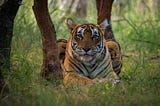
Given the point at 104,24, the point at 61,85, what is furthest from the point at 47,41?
the point at 104,24

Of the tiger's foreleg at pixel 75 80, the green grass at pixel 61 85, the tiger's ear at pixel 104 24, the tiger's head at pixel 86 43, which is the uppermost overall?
the tiger's ear at pixel 104 24

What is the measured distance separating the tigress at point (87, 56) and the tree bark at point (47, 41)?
18cm

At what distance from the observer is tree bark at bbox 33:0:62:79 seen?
649 centimetres

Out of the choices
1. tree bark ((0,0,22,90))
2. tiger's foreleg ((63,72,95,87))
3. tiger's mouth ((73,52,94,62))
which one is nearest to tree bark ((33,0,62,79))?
tiger's foreleg ((63,72,95,87))

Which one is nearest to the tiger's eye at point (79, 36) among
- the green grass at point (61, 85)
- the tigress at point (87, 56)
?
the tigress at point (87, 56)

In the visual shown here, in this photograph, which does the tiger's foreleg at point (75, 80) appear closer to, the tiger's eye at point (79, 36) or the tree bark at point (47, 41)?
the tree bark at point (47, 41)

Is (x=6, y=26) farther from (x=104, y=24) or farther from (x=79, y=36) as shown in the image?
(x=104, y=24)

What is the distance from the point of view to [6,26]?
5863mm

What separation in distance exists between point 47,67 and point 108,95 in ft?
4.86

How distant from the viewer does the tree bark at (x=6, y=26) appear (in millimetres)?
5715

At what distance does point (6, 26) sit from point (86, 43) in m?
1.21

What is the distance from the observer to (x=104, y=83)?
631 cm

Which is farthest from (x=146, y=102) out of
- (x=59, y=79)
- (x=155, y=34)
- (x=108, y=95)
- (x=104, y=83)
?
(x=155, y=34)

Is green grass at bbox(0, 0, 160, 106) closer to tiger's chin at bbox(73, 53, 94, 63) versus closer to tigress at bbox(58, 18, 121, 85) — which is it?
tigress at bbox(58, 18, 121, 85)
